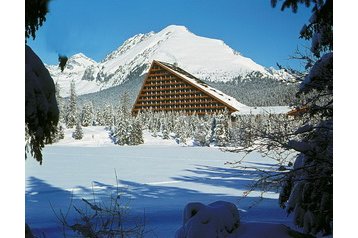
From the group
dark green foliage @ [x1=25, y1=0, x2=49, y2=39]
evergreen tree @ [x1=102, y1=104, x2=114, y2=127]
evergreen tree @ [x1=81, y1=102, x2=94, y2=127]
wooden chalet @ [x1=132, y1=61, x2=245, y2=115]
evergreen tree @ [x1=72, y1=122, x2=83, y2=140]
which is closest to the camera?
dark green foliage @ [x1=25, y1=0, x2=49, y2=39]

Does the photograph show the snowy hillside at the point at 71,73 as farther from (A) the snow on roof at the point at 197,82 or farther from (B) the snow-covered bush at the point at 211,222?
(A) the snow on roof at the point at 197,82

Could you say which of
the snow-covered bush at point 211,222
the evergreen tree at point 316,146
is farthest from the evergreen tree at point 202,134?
the snow-covered bush at point 211,222

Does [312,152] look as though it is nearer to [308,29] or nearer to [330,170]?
[330,170]

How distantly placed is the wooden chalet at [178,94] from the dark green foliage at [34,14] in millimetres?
7636

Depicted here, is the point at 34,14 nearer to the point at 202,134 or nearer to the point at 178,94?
the point at 178,94

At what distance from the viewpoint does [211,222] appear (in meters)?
2.79

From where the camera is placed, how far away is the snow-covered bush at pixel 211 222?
276cm

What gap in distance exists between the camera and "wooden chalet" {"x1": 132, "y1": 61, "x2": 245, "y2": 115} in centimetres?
1594

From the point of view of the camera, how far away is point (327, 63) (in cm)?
295

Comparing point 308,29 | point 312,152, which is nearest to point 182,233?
point 312,152

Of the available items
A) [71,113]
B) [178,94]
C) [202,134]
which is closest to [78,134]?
[71,113]

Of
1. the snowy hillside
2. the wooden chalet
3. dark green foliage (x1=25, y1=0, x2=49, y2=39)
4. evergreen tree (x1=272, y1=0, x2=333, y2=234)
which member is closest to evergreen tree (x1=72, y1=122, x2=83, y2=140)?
the snowy hillside

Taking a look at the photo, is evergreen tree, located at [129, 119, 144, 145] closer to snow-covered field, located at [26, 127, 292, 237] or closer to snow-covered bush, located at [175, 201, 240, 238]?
snow-covered field, located at [26, 127, 292, 237]

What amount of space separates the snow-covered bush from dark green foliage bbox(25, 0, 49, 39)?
1.61 meters
